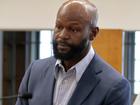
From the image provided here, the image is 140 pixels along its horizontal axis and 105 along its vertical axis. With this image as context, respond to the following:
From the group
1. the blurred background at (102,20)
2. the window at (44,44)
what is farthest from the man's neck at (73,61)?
the window at (44,44)

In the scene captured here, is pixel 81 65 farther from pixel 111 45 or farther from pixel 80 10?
pixel 111 45

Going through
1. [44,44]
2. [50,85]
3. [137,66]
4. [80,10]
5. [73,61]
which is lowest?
[137,66]

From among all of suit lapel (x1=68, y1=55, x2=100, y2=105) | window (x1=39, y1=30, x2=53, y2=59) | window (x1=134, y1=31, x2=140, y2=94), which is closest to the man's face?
suit lapel (x1=68, y1=55, x2=100, y2=105)

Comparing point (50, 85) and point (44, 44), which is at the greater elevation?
point (50, 85)

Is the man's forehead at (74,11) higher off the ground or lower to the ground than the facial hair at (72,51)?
higher

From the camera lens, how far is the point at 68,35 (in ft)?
4.60

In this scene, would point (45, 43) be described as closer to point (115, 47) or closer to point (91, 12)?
point (115, 47)

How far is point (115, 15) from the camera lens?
420 cm

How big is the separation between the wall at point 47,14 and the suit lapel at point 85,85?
271 cm

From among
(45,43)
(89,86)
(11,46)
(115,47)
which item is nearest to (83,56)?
(89,86)

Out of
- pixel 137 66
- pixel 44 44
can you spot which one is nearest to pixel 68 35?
pixel 44 44

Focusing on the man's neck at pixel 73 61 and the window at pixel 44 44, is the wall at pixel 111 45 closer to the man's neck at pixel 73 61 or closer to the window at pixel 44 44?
the man's neck at pixel 73 61

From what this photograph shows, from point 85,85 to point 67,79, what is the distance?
9cm

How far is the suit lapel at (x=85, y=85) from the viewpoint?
1438mm
